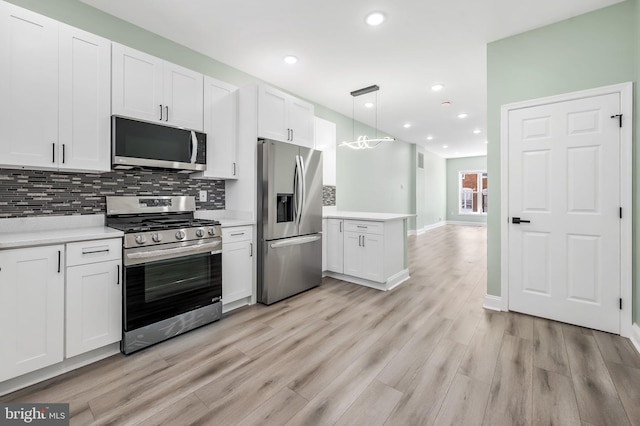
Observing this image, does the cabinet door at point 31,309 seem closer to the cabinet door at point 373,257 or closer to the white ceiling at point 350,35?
the white ceiling at point 350,35

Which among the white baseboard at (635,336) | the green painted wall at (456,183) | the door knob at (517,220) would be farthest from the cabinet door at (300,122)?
the green painted wall at (456,183)

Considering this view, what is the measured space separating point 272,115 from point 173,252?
1882mm

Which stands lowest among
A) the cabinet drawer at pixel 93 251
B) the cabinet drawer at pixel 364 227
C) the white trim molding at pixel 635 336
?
the white trim molding at pixel 635 336

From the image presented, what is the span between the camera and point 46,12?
2279mm

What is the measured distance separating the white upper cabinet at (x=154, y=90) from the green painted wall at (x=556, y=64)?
317 cm

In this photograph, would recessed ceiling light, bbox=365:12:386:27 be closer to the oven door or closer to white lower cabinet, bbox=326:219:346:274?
white lower cabinet, bbox=326:219:346:274

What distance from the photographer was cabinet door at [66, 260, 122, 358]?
1.95 metres

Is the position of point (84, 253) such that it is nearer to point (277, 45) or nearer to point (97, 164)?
point (97, 164)

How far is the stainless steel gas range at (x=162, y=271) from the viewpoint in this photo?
2180mm

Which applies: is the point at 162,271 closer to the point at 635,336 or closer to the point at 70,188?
the point at 70,188

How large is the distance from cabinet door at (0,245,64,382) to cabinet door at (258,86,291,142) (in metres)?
2.14

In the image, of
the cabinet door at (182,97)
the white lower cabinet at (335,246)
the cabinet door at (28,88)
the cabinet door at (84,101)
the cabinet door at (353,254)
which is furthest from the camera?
the white lower cabinet at (335,246)

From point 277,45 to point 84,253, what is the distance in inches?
106

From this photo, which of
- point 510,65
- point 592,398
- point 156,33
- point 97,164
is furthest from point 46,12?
point 592,398
